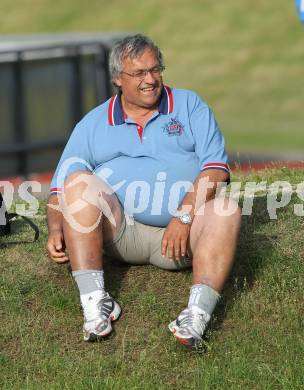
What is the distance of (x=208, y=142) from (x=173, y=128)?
232 mm

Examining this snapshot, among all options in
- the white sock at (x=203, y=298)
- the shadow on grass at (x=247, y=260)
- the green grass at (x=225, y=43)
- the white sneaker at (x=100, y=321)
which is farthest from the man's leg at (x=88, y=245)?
the green grass at (x=225, y=43)

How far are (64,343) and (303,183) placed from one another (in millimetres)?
3212

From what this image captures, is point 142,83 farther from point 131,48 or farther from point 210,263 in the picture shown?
point 210,263

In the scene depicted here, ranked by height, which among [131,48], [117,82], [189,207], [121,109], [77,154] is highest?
[131,48]

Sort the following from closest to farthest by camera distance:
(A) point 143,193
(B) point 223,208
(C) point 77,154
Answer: (B) point 223,208
(A) point 143,193
(C) point 77,154

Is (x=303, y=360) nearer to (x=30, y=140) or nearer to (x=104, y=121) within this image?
(x=104, y=121)

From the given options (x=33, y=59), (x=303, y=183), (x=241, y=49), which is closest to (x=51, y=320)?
(x=303, y=183)

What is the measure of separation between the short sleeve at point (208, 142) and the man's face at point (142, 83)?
269mm

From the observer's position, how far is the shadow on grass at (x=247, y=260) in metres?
5.91

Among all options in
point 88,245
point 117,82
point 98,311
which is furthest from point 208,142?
point 98,311

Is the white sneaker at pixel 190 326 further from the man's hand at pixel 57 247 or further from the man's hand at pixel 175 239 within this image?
the man's hand at pixel 57 247

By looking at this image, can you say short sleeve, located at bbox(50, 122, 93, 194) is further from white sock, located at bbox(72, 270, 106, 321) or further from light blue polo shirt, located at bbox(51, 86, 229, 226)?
white sock, located at bbox(72, 270, 106, 321)

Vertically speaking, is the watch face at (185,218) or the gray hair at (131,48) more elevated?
the gray hair at (131,48)

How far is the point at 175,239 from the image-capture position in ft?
18.3
